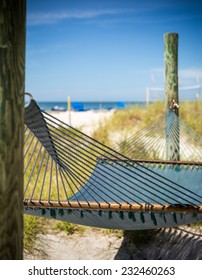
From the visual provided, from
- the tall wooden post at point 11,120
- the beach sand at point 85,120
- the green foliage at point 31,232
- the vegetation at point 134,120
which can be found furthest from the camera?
the beach sand at point 85,120

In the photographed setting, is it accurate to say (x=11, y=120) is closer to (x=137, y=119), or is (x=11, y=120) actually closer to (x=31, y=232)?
(x=31, y=232)

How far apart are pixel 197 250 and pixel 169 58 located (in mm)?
2063

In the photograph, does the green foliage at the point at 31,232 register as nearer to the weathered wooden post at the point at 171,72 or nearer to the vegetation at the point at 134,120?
the vegetation at the point at 134,120

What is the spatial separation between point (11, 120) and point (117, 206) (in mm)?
Answer: 983

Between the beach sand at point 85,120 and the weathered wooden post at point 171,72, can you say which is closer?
the weathered wooden post at point 171,72

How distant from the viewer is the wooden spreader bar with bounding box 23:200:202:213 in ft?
7.06

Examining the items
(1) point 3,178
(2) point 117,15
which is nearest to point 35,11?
(2) point 117,15

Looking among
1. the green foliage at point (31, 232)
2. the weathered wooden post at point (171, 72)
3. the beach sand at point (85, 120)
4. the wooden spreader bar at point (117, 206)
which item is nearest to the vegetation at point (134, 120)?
the beach sand at point (85, 120)

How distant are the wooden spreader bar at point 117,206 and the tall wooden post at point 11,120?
80cm

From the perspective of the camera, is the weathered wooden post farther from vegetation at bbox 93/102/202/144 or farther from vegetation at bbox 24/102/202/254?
vegetation at bbox 93/102/202/144

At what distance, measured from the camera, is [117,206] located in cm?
222

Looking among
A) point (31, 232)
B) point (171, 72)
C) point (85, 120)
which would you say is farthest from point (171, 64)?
point (85, 120)

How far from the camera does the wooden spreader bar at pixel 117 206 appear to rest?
2152 millimetres
